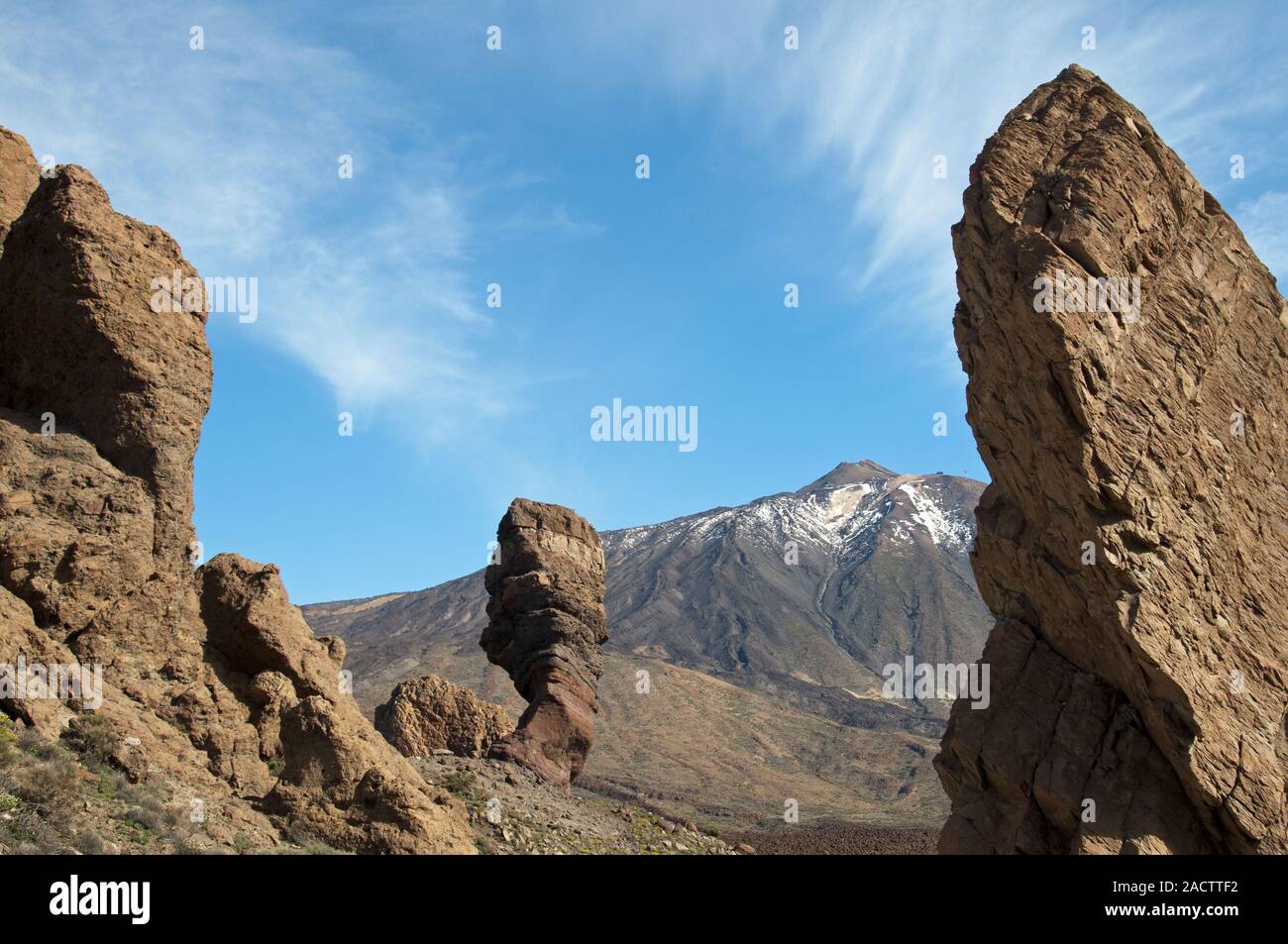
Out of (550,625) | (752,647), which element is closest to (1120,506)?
(550,625)

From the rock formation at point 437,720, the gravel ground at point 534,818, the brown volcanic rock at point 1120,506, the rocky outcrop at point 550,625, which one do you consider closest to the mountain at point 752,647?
the rocky outcrop at point 550,625

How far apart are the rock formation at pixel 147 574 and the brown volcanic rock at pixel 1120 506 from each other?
30.7 ft

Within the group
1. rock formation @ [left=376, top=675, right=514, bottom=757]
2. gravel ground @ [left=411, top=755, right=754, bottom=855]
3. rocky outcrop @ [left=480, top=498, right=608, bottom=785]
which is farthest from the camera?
rock formation @ [left=376, top=675, right=514, bottom=757]

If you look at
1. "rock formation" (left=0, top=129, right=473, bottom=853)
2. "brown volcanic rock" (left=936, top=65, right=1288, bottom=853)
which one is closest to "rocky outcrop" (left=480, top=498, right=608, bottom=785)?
"brown volcanic rock" (left=936, top=65, right=1288, bottom=853)

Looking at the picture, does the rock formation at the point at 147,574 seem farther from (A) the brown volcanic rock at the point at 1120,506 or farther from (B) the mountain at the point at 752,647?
(B) the mountain at the point at 752,647

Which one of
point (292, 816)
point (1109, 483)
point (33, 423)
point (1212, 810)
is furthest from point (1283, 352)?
point (33, 423)

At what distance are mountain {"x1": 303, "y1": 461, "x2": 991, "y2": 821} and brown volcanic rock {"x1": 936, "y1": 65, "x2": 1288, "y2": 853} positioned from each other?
1542 inches

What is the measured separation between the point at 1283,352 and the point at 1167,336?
3.00 meters

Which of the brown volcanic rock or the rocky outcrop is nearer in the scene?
the brown volcanic rock

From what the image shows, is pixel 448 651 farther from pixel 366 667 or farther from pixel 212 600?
pixel 212 600

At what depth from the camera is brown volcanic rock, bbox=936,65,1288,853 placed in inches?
618

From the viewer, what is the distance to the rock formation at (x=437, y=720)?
27.5 metres

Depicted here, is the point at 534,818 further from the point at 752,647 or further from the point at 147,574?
the point at 752,647

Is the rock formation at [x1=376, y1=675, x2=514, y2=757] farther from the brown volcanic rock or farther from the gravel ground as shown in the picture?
the brown volcanic rock
